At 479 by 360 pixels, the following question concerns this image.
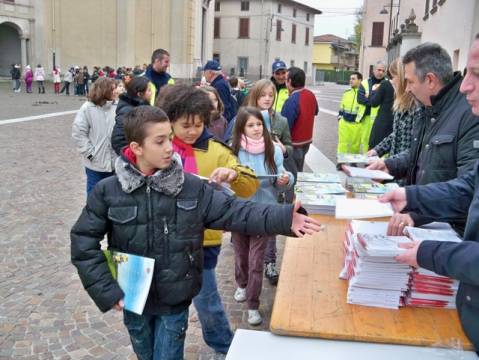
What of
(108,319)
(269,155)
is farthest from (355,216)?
(108,319)

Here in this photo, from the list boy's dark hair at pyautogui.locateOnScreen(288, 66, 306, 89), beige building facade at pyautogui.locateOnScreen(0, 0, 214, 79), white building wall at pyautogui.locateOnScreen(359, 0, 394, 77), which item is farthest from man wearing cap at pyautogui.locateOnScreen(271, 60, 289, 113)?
white building wall at pyautogui.locateOnScreen(359, 0, 394, 77)

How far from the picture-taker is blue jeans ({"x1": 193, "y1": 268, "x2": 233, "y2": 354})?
309 cm

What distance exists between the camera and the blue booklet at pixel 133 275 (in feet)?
7.77

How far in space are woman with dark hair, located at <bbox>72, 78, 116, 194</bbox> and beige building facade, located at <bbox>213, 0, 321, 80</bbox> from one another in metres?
51.7

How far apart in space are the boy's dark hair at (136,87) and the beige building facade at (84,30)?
30.9m

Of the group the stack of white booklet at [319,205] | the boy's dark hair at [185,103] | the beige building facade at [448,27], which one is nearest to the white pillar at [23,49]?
the beige building facade at [448,27]

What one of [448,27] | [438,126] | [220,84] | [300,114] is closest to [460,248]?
[438,126]

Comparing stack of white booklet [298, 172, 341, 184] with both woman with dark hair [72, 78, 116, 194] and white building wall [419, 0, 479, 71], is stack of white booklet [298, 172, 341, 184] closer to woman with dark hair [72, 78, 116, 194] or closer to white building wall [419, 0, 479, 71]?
woman with dark hair [72, 78, 116, 194]

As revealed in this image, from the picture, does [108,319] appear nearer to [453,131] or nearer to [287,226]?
[287,226]

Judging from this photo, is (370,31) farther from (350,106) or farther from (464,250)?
(464,250)

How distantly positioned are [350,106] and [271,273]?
4768 mm

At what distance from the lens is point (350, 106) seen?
8672mm

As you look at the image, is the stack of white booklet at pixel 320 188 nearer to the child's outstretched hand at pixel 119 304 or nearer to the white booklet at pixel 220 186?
the white booklet at pixel 220 186

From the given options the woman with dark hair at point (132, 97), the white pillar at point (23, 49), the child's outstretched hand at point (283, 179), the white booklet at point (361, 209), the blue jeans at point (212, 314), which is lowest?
the blue jeans at point (212, 314)
